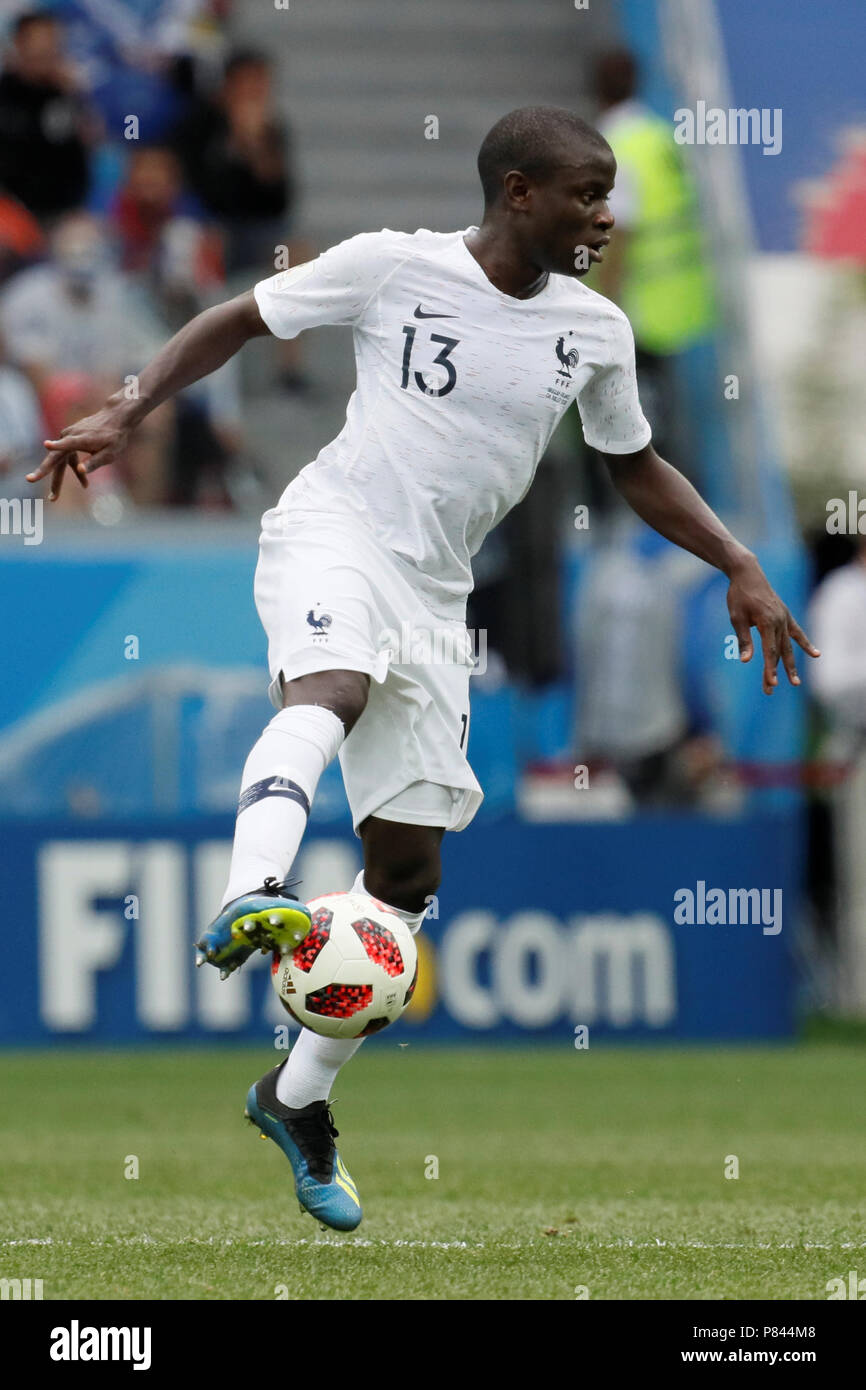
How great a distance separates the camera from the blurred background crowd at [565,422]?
498 inches

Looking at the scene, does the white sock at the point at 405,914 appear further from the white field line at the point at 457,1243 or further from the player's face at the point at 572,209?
the player's face at the point at 572,209

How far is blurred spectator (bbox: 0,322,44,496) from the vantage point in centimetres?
1248

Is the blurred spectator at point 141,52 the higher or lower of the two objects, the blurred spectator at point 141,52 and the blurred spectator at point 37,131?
the higher

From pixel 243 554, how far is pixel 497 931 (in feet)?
8.89

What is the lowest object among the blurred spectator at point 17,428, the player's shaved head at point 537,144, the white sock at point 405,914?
the white sock at point 405,914

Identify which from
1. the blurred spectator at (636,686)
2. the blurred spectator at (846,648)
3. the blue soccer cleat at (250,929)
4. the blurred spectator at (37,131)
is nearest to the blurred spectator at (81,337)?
the blurred spectator at (37,131)

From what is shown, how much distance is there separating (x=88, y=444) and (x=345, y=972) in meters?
1.28

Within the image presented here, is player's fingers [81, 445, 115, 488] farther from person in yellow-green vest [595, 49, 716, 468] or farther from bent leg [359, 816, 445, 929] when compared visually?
person in yellow-green vest [595, 49, 716, 468]

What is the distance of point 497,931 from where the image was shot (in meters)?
11.7

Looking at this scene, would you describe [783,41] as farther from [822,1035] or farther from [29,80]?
[822,1035]

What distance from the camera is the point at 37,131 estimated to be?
13.8 metres

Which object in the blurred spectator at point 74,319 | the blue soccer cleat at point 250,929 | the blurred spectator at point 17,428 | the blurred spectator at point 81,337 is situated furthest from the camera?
the blurred spectator at point 74,319

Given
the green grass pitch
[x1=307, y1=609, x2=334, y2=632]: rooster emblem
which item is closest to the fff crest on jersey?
[x1=307, y1=609, x2=334, y2=632]: rooster emblem
